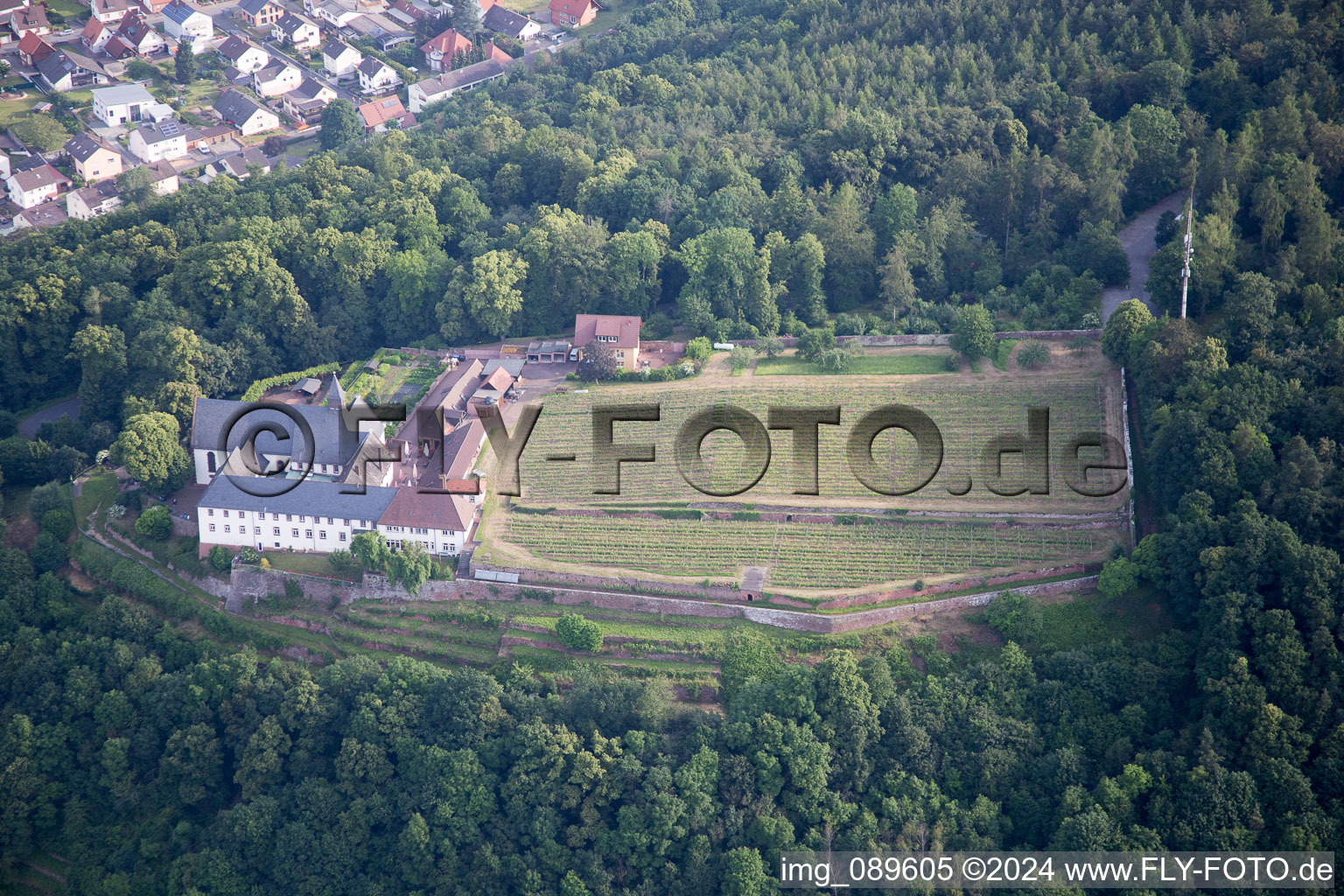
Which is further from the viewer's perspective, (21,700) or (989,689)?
(21,700)

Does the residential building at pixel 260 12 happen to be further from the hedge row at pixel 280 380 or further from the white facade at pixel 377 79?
the hedge row at pixel 280 380

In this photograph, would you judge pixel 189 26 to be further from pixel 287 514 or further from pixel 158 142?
pixel 287 514

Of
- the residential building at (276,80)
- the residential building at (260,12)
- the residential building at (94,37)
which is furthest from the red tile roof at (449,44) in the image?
the residential building at (94,37)

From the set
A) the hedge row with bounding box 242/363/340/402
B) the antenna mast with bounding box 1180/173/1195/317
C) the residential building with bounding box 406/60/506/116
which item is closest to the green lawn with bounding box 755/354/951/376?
the antenna mast with bounding box 1180/173/1195/317

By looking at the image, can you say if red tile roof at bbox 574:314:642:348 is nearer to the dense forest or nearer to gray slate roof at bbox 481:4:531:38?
the dense forest

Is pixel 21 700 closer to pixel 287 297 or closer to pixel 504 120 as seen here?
pixel 287 297

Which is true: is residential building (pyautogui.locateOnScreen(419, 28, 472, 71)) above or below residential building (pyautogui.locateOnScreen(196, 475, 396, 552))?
above

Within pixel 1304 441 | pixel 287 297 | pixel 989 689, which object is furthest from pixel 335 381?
pixel 1304 441
